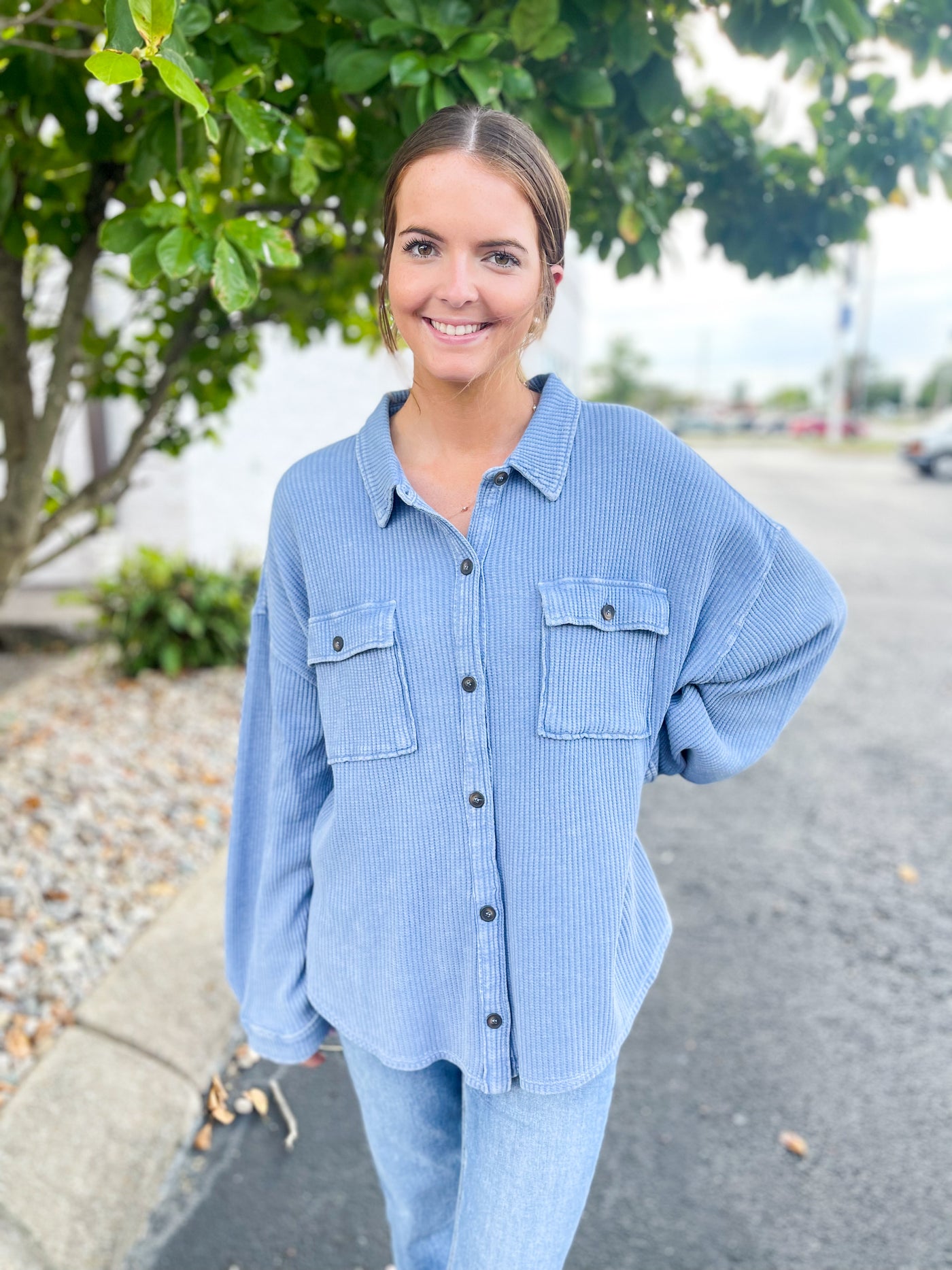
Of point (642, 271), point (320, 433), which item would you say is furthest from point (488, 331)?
point (320, 433)

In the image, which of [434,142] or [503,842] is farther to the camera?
[503,842]

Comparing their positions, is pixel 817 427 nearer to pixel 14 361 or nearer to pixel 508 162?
pixel 14 361

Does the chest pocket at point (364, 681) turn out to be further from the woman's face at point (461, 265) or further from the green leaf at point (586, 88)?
the green leaf at point (586, 88)

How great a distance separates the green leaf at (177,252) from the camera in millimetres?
1603

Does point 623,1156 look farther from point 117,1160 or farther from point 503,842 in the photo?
point 503,842

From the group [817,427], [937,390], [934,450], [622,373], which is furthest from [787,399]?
[934,450]

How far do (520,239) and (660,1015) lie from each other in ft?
7.93

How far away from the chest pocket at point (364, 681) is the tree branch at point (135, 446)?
70.2 inches

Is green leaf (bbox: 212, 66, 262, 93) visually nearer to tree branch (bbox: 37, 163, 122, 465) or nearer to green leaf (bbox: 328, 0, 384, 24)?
green leaf (bbox: 328, 0, 384, 24)

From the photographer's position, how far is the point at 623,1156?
248 cm

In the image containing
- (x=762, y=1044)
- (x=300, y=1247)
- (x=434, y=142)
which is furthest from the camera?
(x=762, y=1044)

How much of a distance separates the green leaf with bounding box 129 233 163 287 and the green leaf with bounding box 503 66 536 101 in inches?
24.6

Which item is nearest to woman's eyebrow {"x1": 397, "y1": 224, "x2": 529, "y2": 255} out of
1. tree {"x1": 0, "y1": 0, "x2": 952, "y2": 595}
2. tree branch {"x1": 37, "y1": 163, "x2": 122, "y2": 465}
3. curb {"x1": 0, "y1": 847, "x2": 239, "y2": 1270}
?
tree {"x1": 0, "y1": 0, "x2": 952, "y2": 595}

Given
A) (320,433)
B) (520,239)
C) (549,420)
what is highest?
(520,239)
